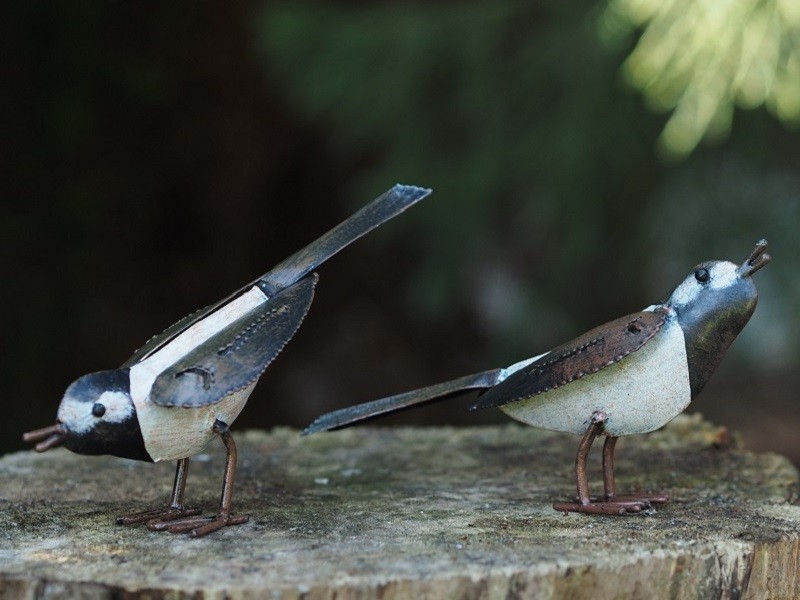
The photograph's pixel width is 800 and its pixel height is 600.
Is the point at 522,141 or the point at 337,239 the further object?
the point at 522,141

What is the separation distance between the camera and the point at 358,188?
3.97 m

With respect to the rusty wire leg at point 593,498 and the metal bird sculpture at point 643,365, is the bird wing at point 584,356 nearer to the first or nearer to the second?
the metal bird sculpture at point 643,365

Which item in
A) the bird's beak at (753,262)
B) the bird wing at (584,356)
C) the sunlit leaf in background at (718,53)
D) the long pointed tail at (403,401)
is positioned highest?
the sunlit leaf in background at (718,53)

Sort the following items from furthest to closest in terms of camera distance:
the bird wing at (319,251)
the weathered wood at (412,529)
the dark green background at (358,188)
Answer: the dark green background at (358,188) → the bird wing at (319,251) → the weathered wood at (412,529)

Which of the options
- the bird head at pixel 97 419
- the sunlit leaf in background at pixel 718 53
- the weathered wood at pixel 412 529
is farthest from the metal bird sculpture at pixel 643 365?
the sunlit leaf in background at pixel 718 53

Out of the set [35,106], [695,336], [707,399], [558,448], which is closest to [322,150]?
[35,106]

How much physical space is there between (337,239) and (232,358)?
0.35m

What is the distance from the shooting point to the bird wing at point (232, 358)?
5.64ft

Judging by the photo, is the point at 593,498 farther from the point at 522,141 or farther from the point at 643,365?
the point at 522,141

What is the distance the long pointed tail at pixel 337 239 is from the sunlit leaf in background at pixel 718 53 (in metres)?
1.01

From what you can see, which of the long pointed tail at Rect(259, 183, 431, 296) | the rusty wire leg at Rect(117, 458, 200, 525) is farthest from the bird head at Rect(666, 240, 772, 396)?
the rusty wire leg at Rect(117, 458, 200, 525)

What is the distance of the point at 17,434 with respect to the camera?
430cm

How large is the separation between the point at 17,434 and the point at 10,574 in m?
2.95

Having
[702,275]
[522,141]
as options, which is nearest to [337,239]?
[702,275]
